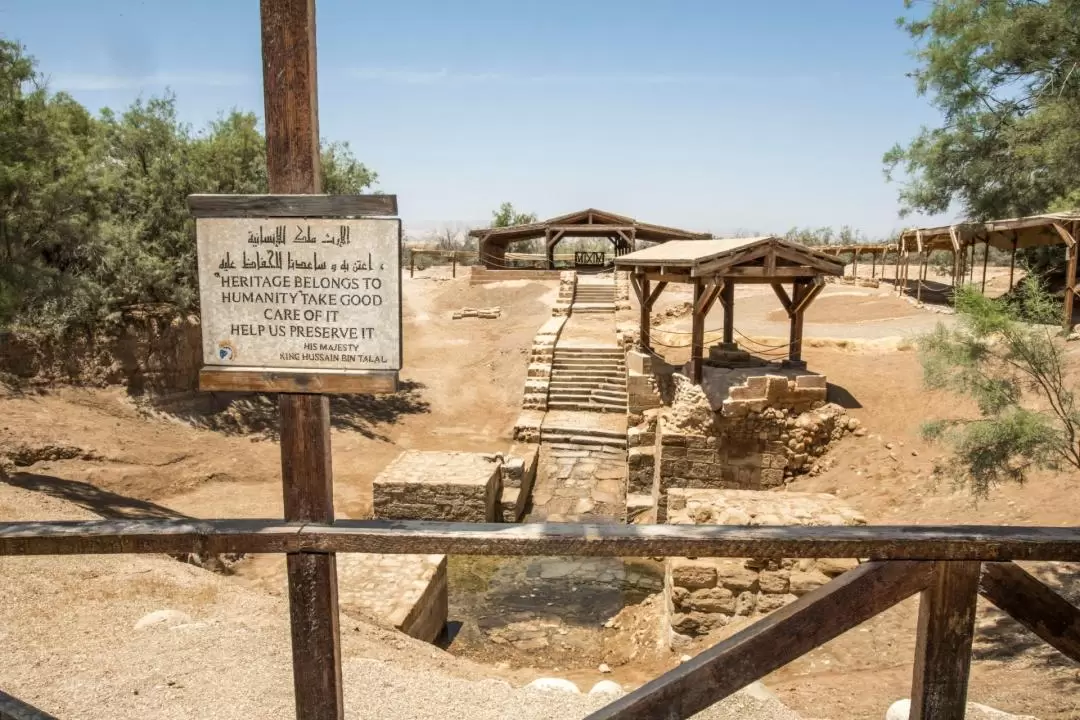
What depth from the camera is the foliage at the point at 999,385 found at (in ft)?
21.0

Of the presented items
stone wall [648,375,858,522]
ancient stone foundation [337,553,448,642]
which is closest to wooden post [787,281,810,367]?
stone wall [648,375,858,522]

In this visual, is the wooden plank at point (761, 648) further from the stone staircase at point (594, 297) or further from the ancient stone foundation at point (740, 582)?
the stone staircase at point (594, 297)

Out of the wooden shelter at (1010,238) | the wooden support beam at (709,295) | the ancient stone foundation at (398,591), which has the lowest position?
the ancient stone foundation at (398,591)

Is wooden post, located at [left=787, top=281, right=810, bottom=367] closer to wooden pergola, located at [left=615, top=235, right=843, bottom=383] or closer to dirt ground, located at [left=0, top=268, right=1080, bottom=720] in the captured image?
wooden pergola, located at [left=615, top=235, right=843, bottom=383]

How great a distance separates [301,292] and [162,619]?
334 centimetres

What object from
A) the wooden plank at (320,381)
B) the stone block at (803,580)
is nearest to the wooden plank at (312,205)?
the wooden plank at (320,381)

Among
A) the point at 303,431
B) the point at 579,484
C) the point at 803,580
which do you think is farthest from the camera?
the point at 579,484

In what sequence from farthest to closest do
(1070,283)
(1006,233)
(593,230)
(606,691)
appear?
(593,230), (1006,233), (1070,283), (606,691)

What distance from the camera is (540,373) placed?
16703mm

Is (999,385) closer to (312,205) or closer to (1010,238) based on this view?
(312,205)

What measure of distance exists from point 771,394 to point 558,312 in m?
11.7

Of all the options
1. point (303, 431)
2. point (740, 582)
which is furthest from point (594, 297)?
point (303, 431)

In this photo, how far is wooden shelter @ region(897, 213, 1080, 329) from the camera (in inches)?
550

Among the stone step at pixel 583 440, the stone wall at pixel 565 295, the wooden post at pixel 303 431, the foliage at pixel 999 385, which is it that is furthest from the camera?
the stone wall at pixel 565 295
